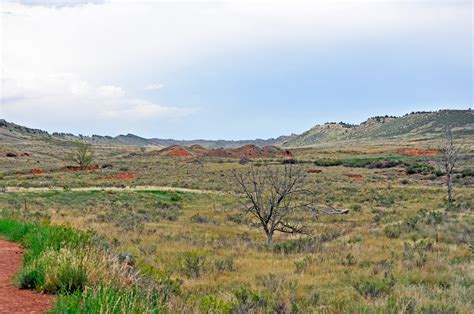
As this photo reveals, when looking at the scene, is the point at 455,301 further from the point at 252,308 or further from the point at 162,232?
the point at 162,232

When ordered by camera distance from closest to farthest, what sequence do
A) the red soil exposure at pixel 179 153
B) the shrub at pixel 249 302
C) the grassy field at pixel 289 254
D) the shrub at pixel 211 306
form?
1. the shrub at pixel 211 306
2. the shrub at pixel 249 302
3. the grassy field at pixel 289 254
4. the red soil exposure at pixel 179 153

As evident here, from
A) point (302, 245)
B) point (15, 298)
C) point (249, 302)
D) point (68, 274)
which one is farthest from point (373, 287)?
point (302, 245)

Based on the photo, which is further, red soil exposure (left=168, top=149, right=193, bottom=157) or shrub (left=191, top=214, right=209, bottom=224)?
red soil exposure (left=168, top=149, right=193, bottom=157)

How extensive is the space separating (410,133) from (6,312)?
599 feet

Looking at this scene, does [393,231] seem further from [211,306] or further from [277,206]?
[211,306]

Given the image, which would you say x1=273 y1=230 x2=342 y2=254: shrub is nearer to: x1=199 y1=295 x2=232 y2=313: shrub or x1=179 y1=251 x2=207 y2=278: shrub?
x1=179 y1=251 x2=207 y2=278: shrub

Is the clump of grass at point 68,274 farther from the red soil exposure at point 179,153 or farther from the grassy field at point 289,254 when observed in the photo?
the red soil exposure at point 179,153

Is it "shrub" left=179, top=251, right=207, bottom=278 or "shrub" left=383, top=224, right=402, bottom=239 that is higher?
"shrub" left=179, top=251, right=207, bottom=278

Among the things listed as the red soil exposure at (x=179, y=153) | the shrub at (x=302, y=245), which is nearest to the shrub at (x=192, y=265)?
the shrub at (x=302, y=245)

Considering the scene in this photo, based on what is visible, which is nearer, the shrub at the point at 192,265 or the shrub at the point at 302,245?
the shrub at the point at 192,265

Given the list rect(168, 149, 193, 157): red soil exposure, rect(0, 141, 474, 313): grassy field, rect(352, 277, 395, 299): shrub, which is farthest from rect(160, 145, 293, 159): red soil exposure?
rect(352, 277, 395, 299): shrub

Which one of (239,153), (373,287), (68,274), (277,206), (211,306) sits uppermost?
(239,153)

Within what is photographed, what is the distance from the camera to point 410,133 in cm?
17438

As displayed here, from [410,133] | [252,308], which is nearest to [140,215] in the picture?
[252,308]
